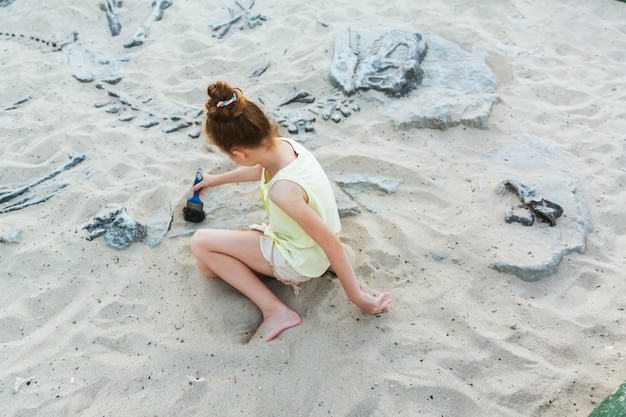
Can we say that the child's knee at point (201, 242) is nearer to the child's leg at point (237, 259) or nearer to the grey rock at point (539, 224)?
the child's leg at point (237, 259)

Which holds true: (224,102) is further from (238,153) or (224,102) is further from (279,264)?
(279,264)

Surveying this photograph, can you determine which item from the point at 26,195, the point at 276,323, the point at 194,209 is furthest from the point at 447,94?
the point at 26,195

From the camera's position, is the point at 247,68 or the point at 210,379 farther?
the point at 247,68

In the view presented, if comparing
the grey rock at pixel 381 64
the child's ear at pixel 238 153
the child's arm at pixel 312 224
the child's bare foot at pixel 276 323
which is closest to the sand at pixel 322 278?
the child's bare foot at pixel 276 323

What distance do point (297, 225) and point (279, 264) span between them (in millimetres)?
214

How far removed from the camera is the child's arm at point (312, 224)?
2094 mm

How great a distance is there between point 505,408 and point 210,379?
1.14 m

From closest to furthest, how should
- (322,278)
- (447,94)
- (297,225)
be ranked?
1. (297,225)
2. (322,278)
3. (447,94)

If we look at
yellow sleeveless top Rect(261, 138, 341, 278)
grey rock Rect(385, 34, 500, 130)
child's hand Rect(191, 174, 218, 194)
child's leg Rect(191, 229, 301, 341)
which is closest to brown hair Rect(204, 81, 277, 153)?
yellow sleeveless top Rect(261, 138, 341, 278)

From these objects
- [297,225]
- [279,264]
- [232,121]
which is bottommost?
[279,264]

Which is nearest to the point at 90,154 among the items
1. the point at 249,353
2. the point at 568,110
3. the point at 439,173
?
the point at 249,353

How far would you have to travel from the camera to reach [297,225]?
2277 millimetres

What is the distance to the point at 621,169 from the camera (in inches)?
124

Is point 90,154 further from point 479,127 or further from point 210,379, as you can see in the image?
point 479,127
